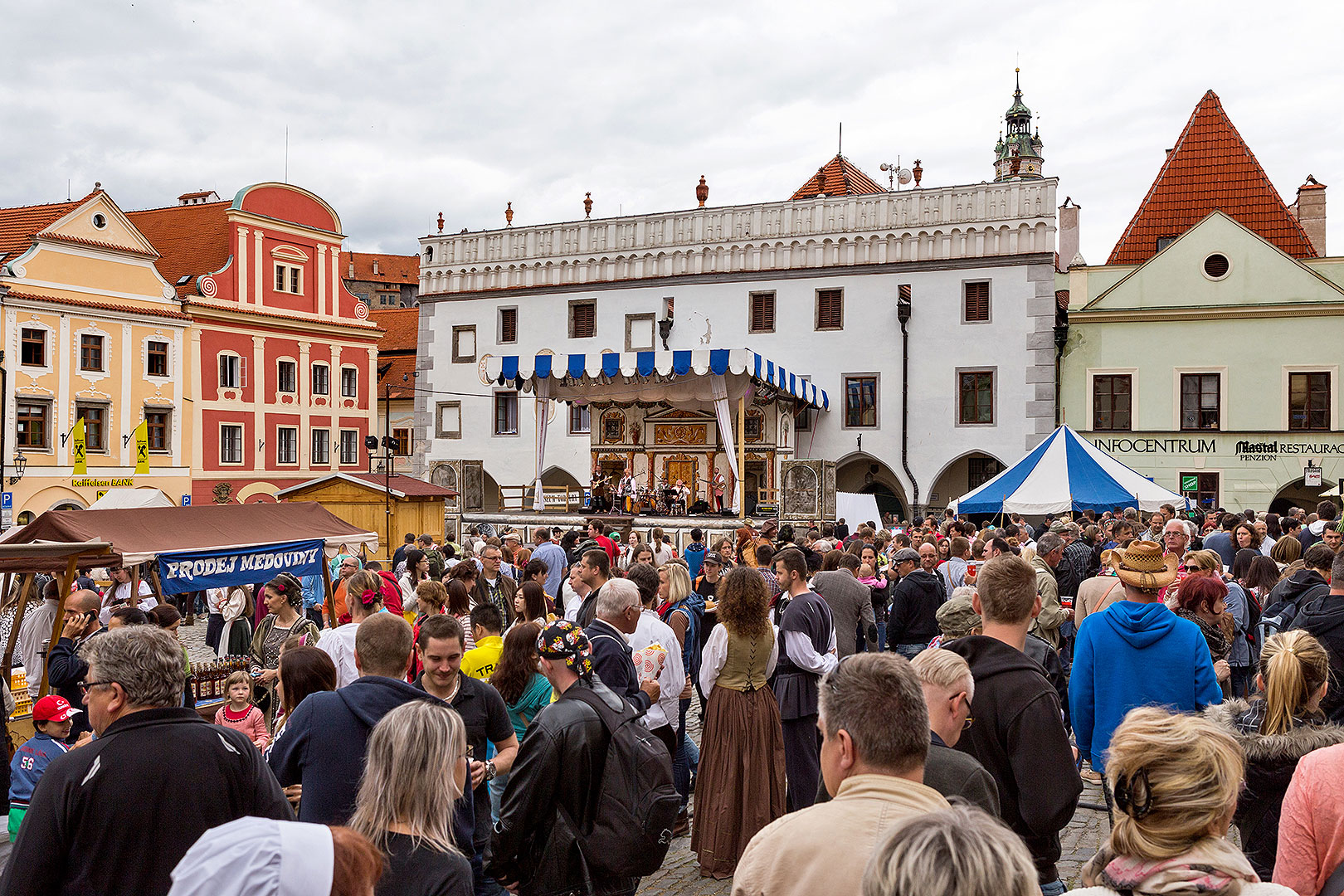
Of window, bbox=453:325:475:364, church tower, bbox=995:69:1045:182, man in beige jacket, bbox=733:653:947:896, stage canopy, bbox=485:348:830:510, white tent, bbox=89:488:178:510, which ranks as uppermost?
church tower, bbox=995:69:1045:182

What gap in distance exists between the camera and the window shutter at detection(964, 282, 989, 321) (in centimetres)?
2823

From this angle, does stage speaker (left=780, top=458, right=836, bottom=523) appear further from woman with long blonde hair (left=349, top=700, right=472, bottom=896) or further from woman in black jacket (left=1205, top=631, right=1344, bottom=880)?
woman with long blonde hair (left=349, top=700, right=472, bottom=896)

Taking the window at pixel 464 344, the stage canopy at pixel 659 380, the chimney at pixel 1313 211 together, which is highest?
the chimney at pixel 1313 211

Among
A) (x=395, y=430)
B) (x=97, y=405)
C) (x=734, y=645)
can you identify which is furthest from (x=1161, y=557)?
(x=395, y=430)

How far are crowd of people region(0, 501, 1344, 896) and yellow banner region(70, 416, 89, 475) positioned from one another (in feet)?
73.7

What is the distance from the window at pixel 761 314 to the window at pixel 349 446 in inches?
681

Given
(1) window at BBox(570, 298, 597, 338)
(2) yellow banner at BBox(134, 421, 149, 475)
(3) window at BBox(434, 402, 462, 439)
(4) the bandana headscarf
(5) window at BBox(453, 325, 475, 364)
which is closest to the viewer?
(4) the bandana headscarf

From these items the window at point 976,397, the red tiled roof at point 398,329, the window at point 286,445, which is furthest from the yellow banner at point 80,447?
the window at point 976,397

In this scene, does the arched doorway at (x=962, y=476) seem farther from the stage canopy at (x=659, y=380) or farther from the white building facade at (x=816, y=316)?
the stage canopy at (x=659, y=380)

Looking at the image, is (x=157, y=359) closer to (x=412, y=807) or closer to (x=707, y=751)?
(x=707, y=751)

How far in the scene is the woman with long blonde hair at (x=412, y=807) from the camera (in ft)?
9.54

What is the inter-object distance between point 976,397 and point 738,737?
78.0 feet

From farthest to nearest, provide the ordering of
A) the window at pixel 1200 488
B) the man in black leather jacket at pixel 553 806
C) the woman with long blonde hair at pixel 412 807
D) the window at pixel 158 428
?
the window at pixel 158 428, the window at pixel 1200 488, the man in black leather jacket at pixel 553 806, the woman with long blonde hair at pixel 412 807

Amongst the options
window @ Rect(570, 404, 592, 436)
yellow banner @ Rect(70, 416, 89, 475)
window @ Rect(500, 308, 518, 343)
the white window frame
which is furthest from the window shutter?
the white window frame
